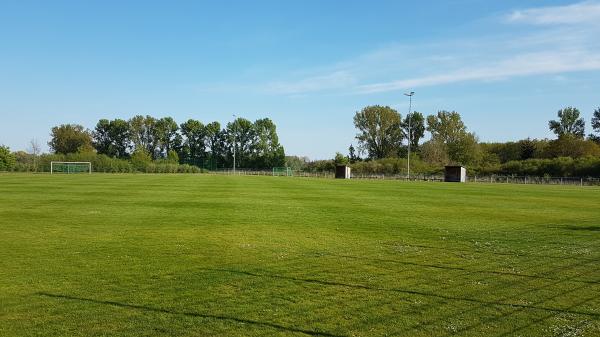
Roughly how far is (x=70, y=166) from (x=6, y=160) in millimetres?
13477

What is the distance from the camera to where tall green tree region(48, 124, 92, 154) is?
13450 centimetres

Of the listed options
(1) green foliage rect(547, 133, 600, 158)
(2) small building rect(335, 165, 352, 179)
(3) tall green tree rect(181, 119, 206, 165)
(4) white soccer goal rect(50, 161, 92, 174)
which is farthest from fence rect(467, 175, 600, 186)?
(3) tall green tree rect(181, 119, 206, 165)

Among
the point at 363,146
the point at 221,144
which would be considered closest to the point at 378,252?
the point at 363,146

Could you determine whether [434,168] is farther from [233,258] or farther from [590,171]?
[233,258]

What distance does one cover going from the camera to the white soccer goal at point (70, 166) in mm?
93756

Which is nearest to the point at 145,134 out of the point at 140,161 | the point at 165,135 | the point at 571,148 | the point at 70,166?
the point at 165,135

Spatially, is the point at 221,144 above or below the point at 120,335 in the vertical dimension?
above

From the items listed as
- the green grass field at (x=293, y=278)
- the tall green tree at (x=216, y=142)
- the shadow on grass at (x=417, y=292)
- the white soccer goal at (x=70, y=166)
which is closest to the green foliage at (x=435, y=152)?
the tall green tree at (x=216, y=142)

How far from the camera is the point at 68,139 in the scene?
135 meters

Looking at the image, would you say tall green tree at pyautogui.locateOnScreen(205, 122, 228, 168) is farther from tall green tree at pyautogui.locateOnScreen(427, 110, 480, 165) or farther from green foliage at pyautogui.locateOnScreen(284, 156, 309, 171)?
tall green tree at pyautogui.locateOnScreen(427, 110, 480, 165)

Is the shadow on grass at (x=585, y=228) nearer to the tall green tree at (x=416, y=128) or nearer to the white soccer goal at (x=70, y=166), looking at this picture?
the white soccer goal at (x=70, y=166)

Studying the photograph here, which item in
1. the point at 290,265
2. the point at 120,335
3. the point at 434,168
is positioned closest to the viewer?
the point at 120,335

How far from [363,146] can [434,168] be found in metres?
34.5

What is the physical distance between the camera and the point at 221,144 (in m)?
141
